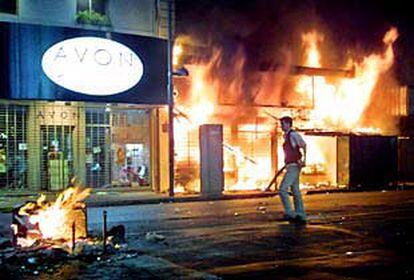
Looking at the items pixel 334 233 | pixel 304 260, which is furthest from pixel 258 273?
pixel 334 233

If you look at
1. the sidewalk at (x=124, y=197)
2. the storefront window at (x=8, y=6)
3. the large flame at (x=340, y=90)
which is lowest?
the sidewalk at (x=124, y=197)

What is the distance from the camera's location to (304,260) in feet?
26.5

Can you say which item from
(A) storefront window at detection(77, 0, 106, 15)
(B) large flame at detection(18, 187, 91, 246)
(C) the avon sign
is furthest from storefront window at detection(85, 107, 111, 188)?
(B) large flame at detection(18, 187, 91, 246)

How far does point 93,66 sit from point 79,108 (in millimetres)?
1819

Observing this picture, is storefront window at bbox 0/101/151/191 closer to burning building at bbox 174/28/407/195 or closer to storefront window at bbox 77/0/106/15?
burning building at bbox 174/28/407/195

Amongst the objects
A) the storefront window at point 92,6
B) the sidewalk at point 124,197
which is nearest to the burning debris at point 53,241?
the sidewalk at point 124,197

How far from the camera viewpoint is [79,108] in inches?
878

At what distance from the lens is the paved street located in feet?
24.1

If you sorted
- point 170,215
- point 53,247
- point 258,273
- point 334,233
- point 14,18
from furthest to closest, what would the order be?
point 14,18
point 170,215
point 334,233
point 53,247
point 258,273

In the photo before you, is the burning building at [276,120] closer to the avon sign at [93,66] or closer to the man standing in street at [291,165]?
the avon sign at [93,66]

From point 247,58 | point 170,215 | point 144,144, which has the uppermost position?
point 247,58

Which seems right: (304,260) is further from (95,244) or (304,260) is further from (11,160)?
(11,160)

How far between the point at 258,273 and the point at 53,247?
2820 millimetres

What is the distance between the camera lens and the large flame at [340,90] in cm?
2855
